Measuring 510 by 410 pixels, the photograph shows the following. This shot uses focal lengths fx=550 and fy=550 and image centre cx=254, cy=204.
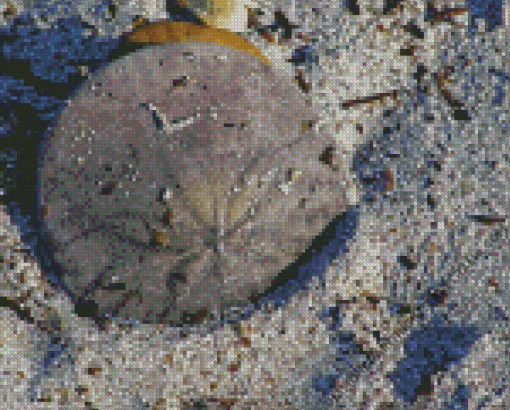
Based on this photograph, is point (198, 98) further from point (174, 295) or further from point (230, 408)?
point (230, 408)

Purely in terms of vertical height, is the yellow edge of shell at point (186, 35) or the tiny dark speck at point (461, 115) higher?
the yellow edge of shell at point (186, 35)

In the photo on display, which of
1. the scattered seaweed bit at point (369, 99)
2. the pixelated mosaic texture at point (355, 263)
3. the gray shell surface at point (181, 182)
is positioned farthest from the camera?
the scattered seaweed bit at point (369, 99)

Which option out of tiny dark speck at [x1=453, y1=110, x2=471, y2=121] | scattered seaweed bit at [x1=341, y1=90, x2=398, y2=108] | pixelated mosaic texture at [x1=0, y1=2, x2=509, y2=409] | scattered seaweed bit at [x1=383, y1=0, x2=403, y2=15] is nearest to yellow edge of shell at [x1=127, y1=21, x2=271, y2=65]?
pixelated mosaic texture at [x1=0, y1=2, x2=509, y2=409]

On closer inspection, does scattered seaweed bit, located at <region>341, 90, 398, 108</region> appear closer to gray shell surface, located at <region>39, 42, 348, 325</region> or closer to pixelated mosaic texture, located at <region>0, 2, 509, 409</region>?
pixelated mosaic texture, located at <region>0, 2, 509, 409</region>

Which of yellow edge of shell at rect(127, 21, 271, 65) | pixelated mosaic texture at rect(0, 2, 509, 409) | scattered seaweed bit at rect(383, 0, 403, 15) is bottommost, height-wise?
pixelated mosaic texture at rect(0, 2, 509, 409)

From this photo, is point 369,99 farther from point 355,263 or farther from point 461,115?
point 355,263

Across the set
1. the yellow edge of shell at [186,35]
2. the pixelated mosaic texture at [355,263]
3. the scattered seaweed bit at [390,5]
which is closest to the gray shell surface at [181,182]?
the yellow edge of shell at [186,35]

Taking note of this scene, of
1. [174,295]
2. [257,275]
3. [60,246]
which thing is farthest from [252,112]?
[60,246]

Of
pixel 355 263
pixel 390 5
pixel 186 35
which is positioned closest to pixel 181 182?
pixel 186 35

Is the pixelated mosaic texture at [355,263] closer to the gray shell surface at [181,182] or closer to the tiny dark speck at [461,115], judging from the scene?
the tiny dark speck at [461,115]

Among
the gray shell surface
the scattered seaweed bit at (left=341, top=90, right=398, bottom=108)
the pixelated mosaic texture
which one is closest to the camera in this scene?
the gray shell surface
